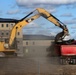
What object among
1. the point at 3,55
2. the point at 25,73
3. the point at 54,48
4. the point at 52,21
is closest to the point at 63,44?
the point at 54,48

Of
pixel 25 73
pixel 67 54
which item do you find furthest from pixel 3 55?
pixel 25 73

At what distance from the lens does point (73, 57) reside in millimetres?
44750

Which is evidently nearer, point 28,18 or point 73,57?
point 73,57

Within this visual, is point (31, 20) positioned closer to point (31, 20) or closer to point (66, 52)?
point (31, 20)

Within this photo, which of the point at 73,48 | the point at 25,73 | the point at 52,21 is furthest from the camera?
the point at 52,21

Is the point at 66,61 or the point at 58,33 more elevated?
the point at 58,33

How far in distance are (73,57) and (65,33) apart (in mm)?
3319

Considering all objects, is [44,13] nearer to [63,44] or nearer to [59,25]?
[59,25]

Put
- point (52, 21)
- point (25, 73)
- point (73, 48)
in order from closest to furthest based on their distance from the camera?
point (25, 73) < point (73, 48) < point (52, 21)

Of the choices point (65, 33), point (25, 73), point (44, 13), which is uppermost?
point (44, 13)

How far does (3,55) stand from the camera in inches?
1882

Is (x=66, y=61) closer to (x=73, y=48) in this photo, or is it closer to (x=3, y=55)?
(x=73, y=48)

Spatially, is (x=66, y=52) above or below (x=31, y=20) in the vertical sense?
below

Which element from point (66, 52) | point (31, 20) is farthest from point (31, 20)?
point (66, 52)
